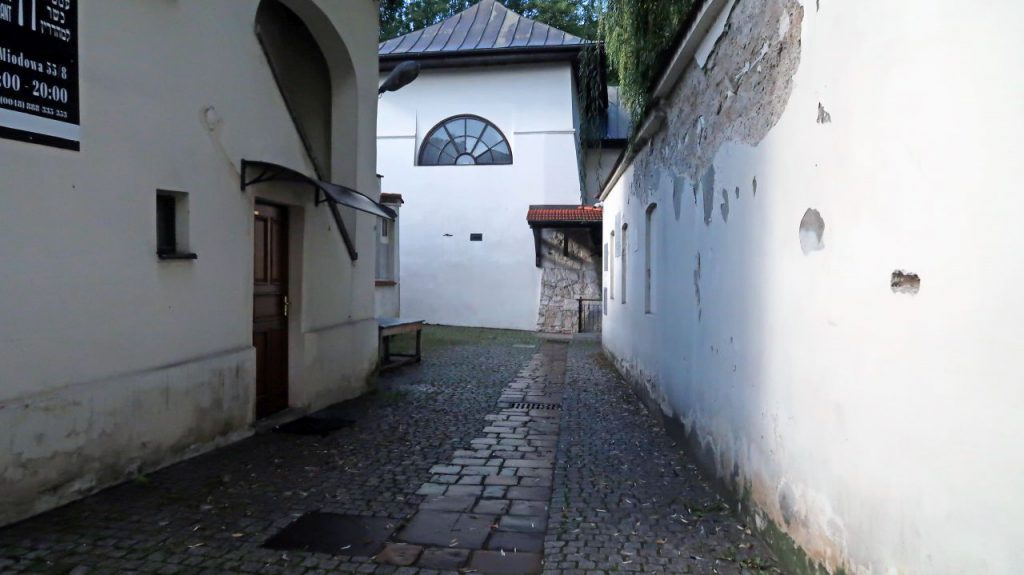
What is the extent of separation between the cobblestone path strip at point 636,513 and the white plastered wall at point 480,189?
1266 cm

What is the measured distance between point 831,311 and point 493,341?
1306 cm

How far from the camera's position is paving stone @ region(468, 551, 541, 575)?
3.38m

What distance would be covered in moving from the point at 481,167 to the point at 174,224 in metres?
14.9

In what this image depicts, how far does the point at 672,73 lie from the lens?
5805 millimetres

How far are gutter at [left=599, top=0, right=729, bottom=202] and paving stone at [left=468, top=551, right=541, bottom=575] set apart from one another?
134 inches

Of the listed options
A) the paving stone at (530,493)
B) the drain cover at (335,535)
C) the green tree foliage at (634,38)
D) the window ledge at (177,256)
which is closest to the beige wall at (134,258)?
the window ledge at (177,256)

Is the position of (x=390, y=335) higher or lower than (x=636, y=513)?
higher

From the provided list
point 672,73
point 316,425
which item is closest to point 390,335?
point 316,425

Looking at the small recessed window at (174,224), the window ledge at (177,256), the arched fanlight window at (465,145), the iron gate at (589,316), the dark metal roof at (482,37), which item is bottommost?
the iron gate at (589,316)

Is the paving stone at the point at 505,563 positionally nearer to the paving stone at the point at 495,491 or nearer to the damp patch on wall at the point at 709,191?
the paving stone at the point at 495,491

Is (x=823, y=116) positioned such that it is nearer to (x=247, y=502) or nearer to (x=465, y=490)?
(x=465, y=490)

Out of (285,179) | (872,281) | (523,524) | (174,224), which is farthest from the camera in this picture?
(285,179)

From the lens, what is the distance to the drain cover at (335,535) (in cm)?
359

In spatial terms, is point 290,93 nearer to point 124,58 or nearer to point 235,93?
point 235,93
